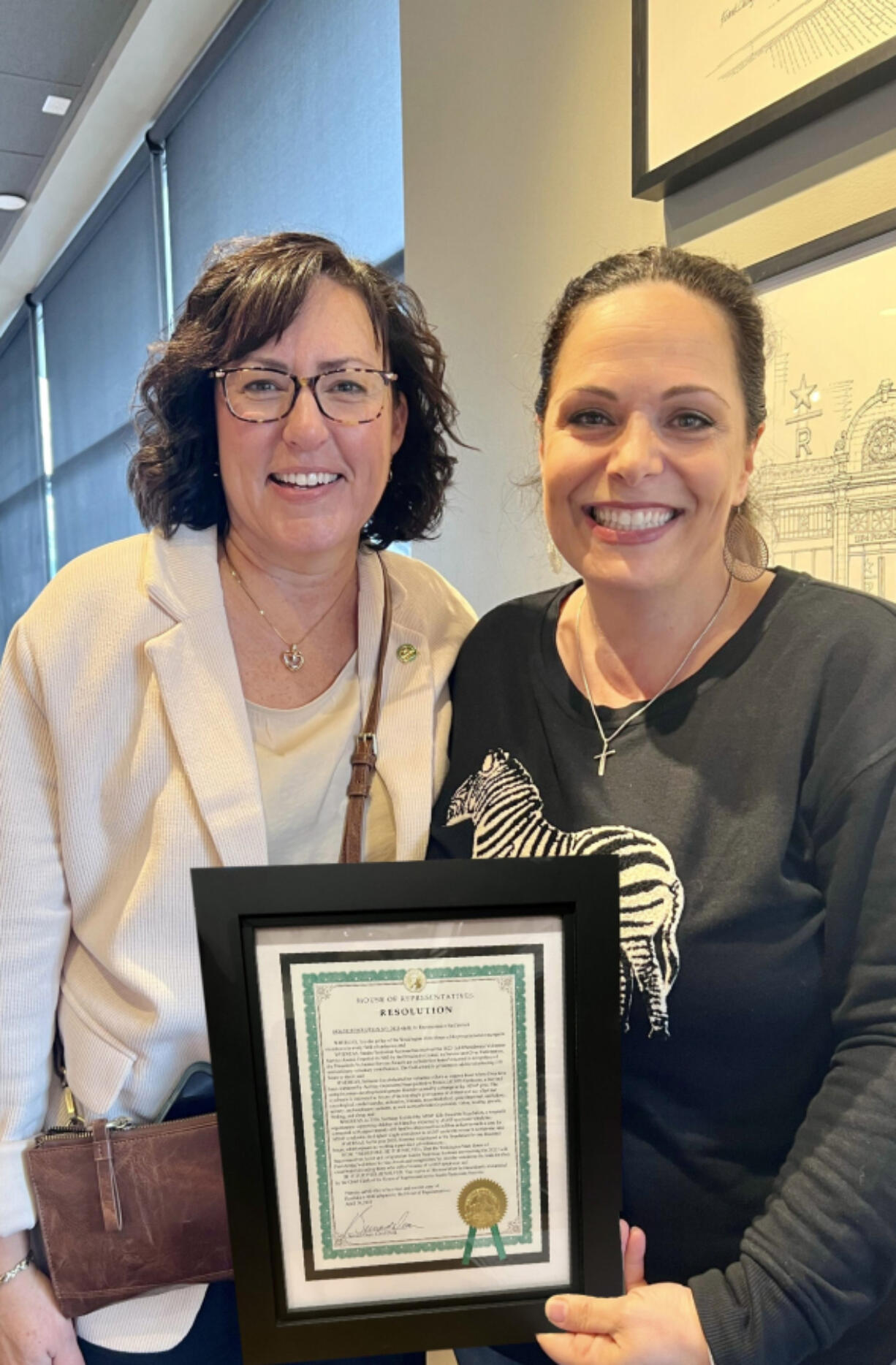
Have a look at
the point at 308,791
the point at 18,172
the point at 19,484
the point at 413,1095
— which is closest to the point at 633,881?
the point at 413,1095

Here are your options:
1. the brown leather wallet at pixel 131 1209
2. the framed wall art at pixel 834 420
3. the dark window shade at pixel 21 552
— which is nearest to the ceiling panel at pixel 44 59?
the dark window shade at pixel 21 552

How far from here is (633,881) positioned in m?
0.94

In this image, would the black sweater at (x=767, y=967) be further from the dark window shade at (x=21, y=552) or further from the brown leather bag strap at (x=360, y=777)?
the dark window shade at (x=21, y=552)

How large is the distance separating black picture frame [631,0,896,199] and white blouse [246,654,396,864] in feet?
3.04

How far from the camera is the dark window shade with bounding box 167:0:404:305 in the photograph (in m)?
2.68

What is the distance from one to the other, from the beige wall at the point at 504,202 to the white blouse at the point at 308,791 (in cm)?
80

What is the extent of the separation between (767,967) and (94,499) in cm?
490

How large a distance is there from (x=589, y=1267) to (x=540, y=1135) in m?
0.12

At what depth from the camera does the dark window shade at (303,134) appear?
2.68m

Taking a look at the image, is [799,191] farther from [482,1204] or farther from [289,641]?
[482,1204]

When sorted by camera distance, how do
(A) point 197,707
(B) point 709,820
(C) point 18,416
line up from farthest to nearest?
(C) point 18,416 < (A) point 197,707 < (B) point 709,820

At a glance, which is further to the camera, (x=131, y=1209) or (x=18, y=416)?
(x=18, y=416)
